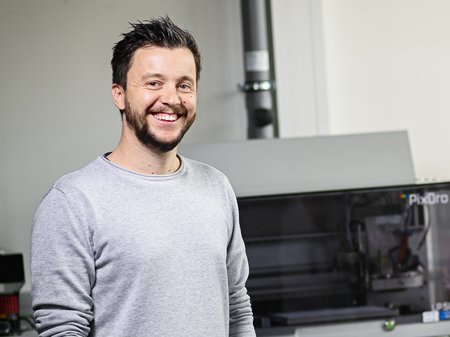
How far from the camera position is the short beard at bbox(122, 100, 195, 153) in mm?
1153

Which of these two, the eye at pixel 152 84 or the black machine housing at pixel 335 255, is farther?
the black machine housing at pixel 335 255

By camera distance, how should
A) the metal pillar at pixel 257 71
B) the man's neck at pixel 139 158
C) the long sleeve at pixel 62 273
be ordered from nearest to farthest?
the long sleeve at pixel 62 273 → the man's neck at pixel 139 158 → the metal pillar at pixel 257 71

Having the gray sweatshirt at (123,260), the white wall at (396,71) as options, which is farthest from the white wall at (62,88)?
the gray sweatshirt at (123,260)

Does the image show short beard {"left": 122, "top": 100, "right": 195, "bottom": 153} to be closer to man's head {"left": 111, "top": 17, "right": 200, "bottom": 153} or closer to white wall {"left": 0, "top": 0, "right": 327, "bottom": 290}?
man's head {"left": 111, "top": 17, "right": 200, "bottom": 153}

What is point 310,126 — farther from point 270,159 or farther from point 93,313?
point 93,313

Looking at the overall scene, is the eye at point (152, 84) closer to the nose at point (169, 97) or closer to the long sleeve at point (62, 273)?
the nose at point (169, 97)

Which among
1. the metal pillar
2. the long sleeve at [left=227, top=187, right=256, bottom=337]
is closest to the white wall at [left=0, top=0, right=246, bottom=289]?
the metal pillar

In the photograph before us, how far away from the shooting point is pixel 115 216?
43.5 inches

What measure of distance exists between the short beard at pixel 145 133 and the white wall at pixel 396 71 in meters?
1.48

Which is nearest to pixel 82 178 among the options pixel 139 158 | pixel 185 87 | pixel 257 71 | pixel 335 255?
pixel 139 158

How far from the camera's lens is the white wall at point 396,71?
8.53 ft

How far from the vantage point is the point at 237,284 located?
4.10 feet

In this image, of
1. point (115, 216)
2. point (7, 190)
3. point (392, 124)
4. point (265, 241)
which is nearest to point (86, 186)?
point (115, 216)

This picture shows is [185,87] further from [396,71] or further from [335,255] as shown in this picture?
[396,71]
